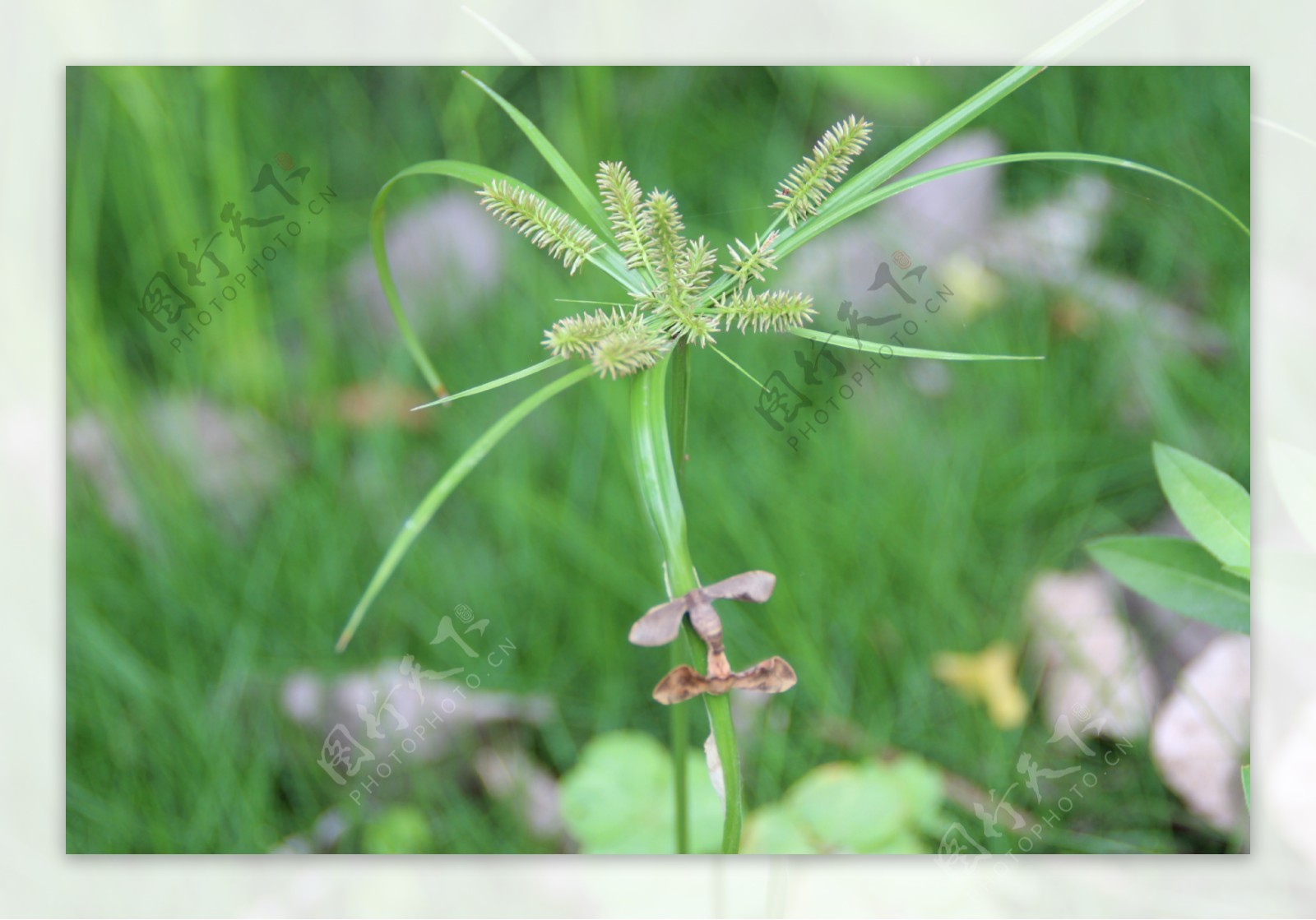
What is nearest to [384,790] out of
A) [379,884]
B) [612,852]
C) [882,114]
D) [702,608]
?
[379,884]

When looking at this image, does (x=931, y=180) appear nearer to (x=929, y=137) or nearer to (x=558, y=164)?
(x=929, y=137)

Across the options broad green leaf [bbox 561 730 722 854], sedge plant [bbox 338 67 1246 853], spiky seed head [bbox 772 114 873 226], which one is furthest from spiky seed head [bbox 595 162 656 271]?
broad green leaf [bbox 561 730 722 854]

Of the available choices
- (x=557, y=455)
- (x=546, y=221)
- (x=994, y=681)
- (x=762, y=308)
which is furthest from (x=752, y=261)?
(x=994, y=681)

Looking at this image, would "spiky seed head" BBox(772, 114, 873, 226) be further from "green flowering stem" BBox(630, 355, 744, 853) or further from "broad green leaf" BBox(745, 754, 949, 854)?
"broad green leaf" BBox(745, 754, 949, 854)

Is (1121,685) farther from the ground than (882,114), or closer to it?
closer to it

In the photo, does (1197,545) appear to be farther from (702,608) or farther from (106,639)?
(106,639)

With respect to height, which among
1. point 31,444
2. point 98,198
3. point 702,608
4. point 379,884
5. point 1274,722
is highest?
point 98,198
